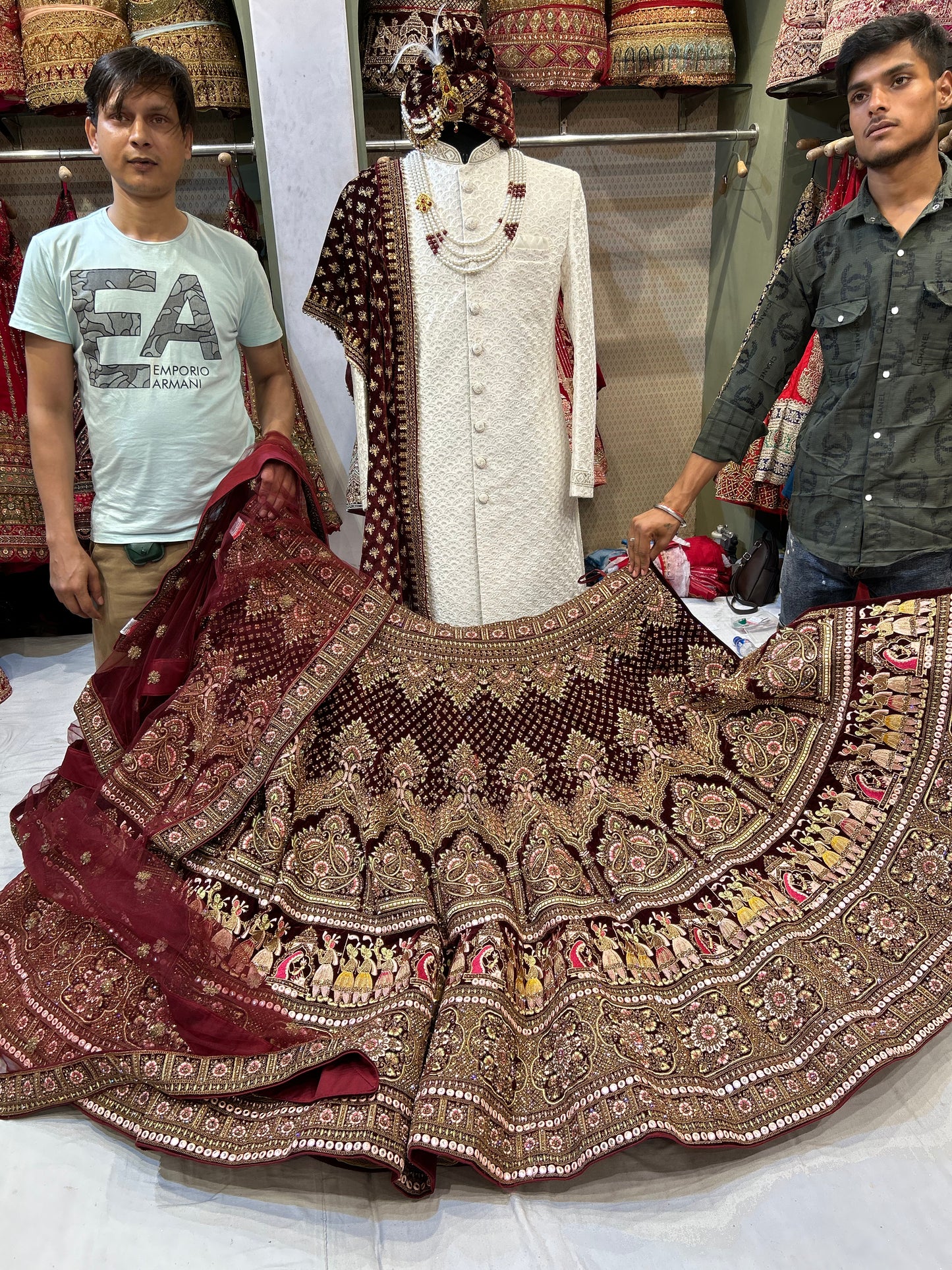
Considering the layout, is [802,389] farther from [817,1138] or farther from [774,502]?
[817,1138]

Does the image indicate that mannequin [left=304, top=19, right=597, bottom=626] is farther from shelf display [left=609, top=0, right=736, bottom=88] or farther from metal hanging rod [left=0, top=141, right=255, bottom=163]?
shelf display [left=609, top=0, right=736, bottom=88]

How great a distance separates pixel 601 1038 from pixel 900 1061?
52 cm

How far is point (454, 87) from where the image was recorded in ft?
7.56

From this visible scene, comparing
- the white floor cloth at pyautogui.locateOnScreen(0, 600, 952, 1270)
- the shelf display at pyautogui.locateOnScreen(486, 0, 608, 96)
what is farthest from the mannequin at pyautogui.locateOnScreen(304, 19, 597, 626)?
the white floor cloth at pyautogui.locateOnScreen(0, 600, 952, 1270)

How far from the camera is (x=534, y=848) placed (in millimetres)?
1949

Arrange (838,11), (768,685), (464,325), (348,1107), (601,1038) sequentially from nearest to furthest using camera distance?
(348,1107)
(601,1038)
(768,685)
(464,325)
(838,11)

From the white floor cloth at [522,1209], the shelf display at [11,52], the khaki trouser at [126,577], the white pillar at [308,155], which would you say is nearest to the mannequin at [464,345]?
the khaki trouser at [126,577]

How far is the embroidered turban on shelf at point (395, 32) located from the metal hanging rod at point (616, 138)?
7.9 inches

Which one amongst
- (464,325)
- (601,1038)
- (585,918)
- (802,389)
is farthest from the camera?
(802,389)

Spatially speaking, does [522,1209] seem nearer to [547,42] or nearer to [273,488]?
[273,488]

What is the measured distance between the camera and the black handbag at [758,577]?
3885 millimetres

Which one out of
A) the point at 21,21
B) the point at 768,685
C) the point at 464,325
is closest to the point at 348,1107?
the point at 768,685

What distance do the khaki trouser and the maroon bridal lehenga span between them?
113mm

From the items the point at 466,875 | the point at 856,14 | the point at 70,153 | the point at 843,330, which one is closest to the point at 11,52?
the point at 70,153
